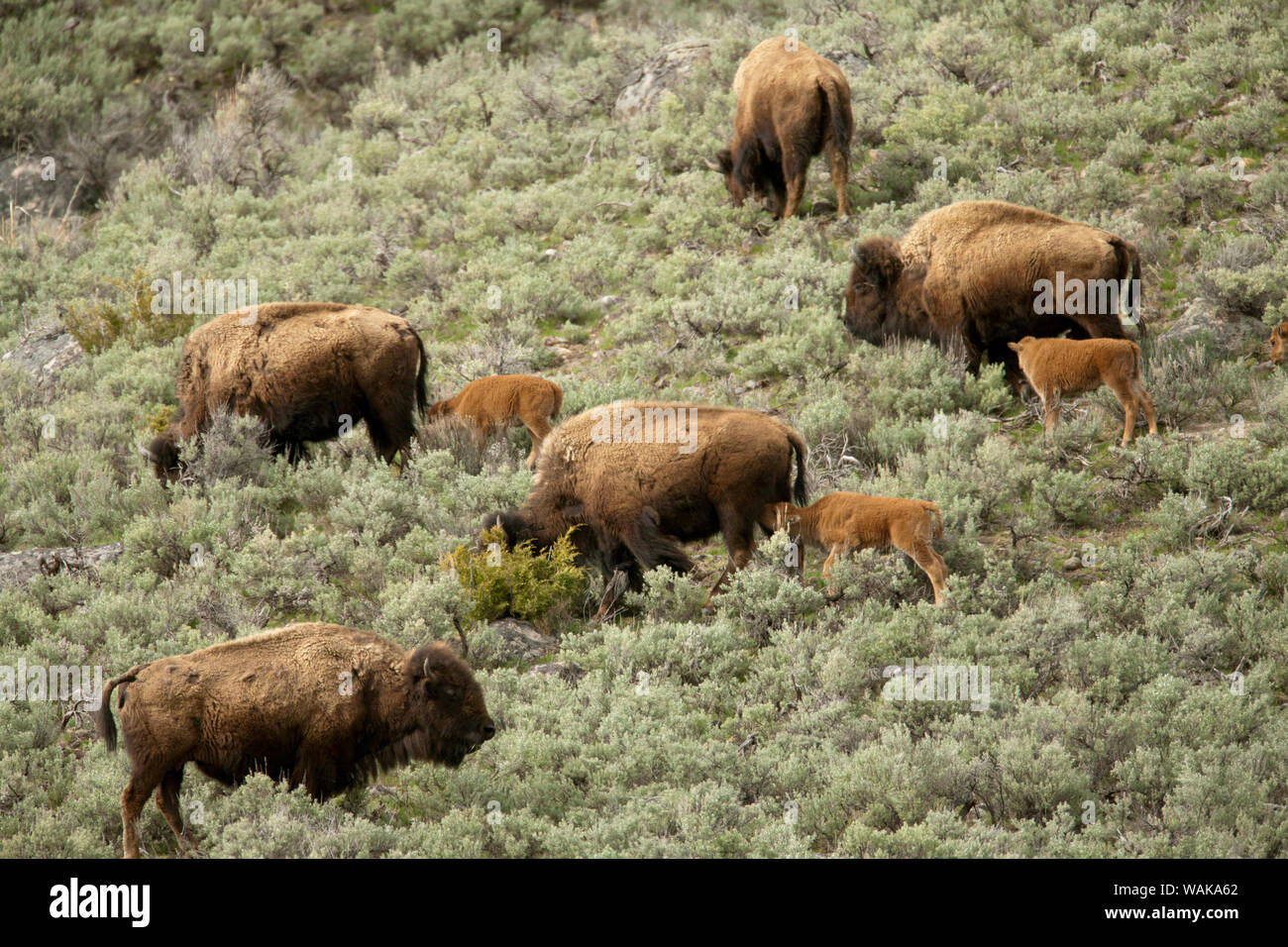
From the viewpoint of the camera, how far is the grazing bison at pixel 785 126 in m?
13.1

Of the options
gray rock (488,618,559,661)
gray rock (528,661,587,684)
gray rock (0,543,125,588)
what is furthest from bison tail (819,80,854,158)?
gray rock (0,543,125,588)

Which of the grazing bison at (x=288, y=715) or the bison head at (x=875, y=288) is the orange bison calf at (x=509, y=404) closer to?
the bison head at (x=875, y=288)

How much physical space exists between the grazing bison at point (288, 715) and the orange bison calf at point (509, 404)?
4148mm

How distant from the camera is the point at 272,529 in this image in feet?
31.9

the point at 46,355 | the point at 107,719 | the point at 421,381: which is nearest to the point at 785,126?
the point at 421,381

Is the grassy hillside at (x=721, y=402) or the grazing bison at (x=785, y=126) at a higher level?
the grazing bison at (x=785, y=126)

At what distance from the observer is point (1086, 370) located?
895cm

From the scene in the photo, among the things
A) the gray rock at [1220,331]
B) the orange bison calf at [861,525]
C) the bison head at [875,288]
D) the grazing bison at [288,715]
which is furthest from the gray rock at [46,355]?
the gray rock at [1220,331]

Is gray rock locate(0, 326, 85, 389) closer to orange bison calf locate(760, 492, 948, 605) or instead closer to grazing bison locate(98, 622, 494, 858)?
grazing bison locate(98, 622, 494, 858)

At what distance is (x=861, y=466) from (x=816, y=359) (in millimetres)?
1826

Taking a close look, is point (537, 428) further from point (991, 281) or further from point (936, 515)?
point (991, 281)

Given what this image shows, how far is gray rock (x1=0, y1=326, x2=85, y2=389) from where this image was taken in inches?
533

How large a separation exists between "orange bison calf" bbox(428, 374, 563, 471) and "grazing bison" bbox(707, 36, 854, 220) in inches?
184
